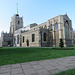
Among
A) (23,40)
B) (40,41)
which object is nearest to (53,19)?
(40,41)

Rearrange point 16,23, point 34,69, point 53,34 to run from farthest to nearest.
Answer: point 16,23
point 53,34
point 34,69

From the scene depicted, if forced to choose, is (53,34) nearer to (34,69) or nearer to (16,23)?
(34,69)

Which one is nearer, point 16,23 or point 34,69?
point 34,69

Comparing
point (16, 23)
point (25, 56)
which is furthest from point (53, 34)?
point (16, 23)

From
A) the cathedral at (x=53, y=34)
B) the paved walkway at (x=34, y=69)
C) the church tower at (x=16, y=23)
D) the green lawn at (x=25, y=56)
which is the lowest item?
the green lawn at (x=25, y=56)

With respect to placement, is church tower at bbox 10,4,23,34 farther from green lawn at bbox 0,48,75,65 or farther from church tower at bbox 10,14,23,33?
green lawn at bbox 0,48,75,65

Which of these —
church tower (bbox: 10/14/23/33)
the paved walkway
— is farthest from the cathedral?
church tower (bbox: 10/14/23/33)

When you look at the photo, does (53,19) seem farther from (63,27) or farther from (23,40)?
(23,40)

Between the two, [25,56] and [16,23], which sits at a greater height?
[16,23]

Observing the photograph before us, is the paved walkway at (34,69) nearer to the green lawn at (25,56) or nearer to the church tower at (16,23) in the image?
the green lawn at (25,56)

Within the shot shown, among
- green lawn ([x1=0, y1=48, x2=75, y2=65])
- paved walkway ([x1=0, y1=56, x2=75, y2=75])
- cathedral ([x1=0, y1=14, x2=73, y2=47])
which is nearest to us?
paved walkway ([x1=0, y1=56, x2=75, y2=75])

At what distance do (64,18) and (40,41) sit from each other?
15817 mm

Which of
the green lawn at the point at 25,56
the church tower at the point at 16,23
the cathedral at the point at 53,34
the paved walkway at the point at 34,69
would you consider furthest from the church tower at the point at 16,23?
the paved walkway at the point at 34,69

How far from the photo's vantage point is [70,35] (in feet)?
110
